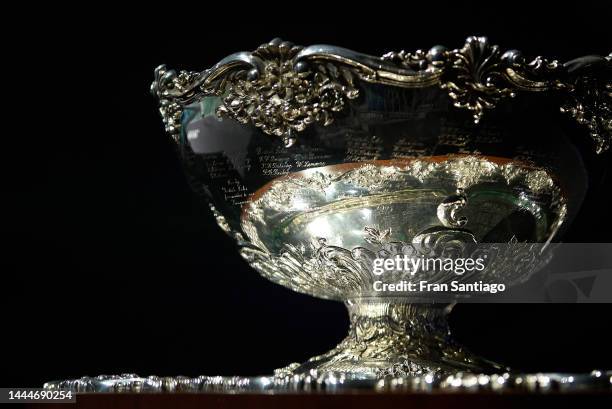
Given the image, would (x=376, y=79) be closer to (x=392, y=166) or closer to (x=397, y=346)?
(x=392, y=166)

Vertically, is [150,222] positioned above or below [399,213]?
above

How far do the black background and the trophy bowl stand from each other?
39cm

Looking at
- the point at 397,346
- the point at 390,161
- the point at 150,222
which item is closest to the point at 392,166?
the point at 390,161

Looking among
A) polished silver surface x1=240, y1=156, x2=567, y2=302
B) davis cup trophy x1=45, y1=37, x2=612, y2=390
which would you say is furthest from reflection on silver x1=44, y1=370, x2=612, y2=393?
polished silver surface x1=240, y1=156, x2=567, y2=302

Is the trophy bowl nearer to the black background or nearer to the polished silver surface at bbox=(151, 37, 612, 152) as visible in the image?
the polished silver surface at bbox=(151, 37, 612, 152)

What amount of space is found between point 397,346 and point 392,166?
16 centimetres

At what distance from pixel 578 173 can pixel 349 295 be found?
209mm

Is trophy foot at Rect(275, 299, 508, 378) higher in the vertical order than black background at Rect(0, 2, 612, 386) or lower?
lower

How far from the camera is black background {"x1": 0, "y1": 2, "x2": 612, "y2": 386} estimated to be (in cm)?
118

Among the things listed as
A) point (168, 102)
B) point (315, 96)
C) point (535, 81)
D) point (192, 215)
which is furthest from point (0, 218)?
point (535, 81)

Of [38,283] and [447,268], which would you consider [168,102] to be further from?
[38,283]

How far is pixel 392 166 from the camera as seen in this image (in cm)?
75

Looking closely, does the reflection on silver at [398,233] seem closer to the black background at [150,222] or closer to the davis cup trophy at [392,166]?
the davis cup trophy at [392,166]

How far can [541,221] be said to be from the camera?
811 mm
